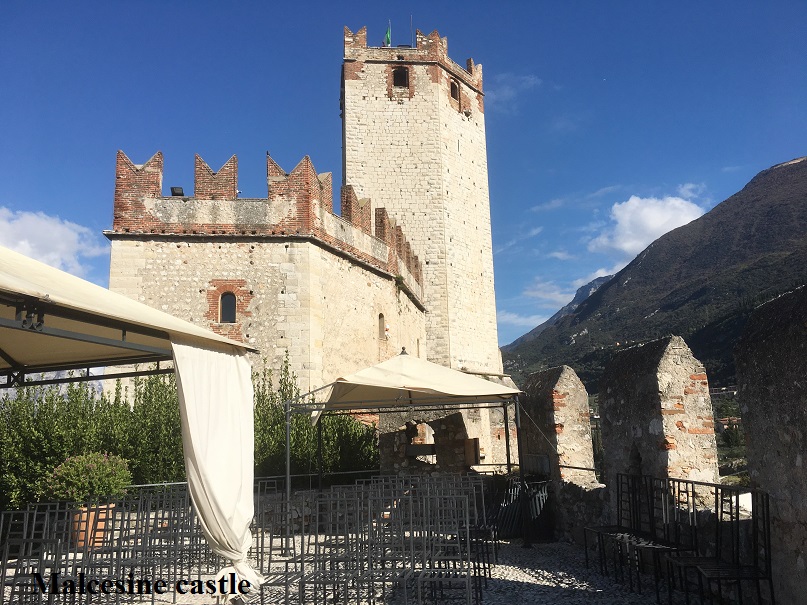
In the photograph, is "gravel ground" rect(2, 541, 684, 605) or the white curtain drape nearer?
the white curtain drape

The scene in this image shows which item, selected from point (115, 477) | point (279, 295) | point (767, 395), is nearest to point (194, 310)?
point (279, 295)

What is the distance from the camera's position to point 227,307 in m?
15.0

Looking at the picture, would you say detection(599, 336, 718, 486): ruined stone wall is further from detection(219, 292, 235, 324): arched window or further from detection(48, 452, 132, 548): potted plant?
detection(219, 292, 235, 324): arched window

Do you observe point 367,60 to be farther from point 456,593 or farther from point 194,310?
point 456,593

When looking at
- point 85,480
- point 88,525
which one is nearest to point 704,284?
point 85,480

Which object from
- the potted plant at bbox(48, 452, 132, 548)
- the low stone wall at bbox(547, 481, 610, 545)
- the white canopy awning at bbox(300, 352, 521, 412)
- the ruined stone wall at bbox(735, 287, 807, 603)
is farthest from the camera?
the potted plant at bbox(48, 452, 132, 548)

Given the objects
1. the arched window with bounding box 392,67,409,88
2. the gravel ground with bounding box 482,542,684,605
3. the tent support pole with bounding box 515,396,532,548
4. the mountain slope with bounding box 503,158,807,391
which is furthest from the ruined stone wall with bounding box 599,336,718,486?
the mountain slope with bounding box 503,158,807,391

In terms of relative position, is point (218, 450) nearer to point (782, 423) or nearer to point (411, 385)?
point (411, 385)

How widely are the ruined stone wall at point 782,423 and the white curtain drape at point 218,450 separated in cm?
401

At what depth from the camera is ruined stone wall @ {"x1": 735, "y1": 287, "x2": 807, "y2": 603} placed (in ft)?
13.6

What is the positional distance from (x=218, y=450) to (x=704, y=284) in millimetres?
79209

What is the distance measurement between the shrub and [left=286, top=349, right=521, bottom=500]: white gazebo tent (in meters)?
2.79

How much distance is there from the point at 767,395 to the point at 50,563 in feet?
19.8

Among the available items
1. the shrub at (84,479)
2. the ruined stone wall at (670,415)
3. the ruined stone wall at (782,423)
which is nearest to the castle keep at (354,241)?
the shrub at (84,479)
